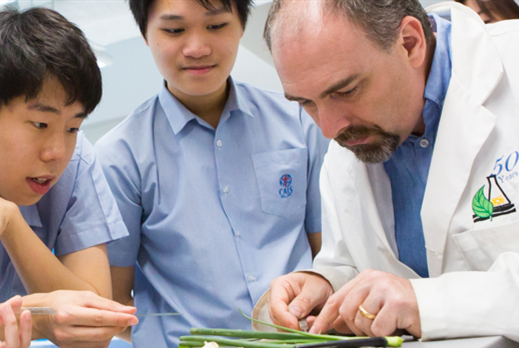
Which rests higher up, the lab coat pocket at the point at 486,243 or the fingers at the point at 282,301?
the lab coat pocket at the point at 486,243

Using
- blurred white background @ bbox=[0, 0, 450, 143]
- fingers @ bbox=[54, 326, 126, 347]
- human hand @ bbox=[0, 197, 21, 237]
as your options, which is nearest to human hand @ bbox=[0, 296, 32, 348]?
fingers @ bbox=[54, 326, 126, 347]

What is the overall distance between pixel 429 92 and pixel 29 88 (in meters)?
1.00

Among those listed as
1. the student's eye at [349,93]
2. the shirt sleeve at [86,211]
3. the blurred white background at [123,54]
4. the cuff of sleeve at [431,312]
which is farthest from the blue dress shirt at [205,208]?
the blurred white background at [123,54]

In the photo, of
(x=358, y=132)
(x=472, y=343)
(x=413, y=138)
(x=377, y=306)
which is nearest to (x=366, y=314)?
(x=377, y=306)

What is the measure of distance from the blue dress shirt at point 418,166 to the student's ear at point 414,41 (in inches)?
2.7

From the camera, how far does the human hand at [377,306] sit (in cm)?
92

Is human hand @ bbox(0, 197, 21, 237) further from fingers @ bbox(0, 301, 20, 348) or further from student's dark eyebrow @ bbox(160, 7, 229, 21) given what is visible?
student's dark eyebrow @ bbox(160, 7, 229, 21)

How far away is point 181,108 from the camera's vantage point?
1.79m

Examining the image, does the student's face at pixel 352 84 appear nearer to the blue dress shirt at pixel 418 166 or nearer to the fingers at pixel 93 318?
the blue dress shirt at pixel 418 166

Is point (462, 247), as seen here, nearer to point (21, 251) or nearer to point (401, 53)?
point (401, 53)

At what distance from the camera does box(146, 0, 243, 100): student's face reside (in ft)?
5.26

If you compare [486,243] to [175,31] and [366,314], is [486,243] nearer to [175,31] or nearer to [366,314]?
[366,314]

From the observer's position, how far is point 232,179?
1.77m

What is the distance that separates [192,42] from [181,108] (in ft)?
0.87
